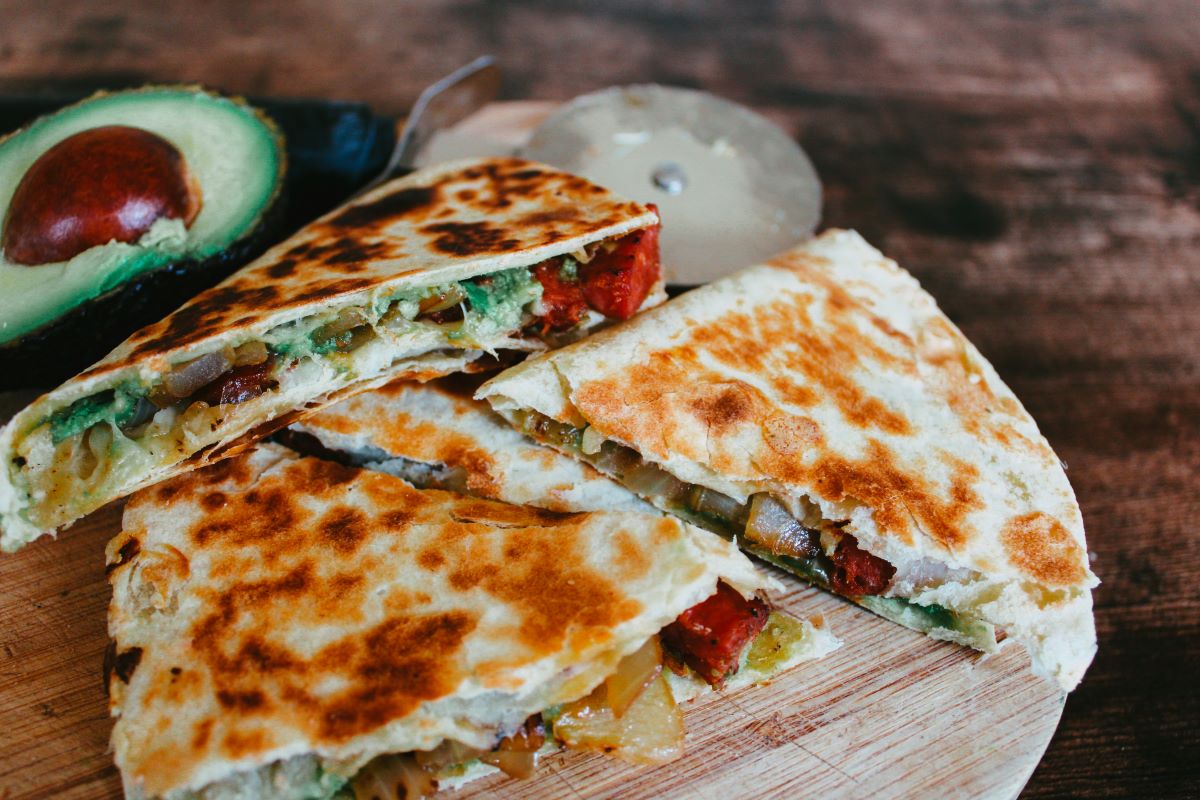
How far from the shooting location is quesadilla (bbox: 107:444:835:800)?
225 cm

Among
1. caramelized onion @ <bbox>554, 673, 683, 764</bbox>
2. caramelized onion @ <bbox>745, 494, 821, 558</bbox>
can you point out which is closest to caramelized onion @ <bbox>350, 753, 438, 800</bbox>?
caramelized onion @ <bbox>554, 673, 683, 764</bbox>

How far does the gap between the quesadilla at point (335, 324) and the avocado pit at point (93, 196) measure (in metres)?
0.41

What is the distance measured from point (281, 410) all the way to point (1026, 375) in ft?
9.80

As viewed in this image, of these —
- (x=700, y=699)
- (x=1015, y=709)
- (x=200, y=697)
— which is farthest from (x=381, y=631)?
(x=1015, y=709)

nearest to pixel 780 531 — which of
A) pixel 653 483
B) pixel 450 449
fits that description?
pixel 653 483

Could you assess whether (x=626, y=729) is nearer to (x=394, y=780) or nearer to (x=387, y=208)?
(x=394, y=780)

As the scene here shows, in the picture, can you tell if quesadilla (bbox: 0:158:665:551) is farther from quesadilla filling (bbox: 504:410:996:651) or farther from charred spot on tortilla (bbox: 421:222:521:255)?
quesadilla filling (bbox: 504:410:996:651)

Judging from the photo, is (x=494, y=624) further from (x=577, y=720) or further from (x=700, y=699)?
(x=700, y=699)

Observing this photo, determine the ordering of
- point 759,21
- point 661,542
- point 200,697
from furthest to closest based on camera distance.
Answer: point 759,21 < point 661,542 < point 200,697

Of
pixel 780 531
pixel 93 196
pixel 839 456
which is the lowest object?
pixel 780 531

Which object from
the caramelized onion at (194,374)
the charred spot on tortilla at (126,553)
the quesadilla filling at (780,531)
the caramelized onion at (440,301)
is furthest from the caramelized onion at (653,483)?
the charred spot on tortilla at (126,553)

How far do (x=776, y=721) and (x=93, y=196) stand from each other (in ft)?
8.99

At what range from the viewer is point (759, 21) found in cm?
641

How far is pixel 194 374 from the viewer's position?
9.00ft
